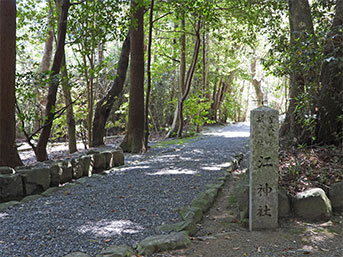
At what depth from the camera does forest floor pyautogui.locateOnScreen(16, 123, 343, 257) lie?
3293mm

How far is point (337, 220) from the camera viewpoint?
13.2ft

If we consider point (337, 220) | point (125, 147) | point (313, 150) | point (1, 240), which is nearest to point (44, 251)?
point (1, 240)

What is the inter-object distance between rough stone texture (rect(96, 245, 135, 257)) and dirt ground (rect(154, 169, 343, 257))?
33 centimetres

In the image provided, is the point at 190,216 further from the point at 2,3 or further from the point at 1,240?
the point at 2,3

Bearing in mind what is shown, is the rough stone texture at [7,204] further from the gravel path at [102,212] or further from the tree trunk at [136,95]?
the tree trunk at [136,95]

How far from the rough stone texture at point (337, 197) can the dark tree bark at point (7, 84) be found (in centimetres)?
540

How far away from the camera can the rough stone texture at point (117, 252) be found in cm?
290

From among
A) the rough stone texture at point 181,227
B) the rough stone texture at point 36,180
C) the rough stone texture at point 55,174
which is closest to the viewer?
the rough stone texture at point 181,227

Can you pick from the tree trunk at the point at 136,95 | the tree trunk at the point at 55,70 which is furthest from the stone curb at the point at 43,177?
the tree trunk at the point at 136,95

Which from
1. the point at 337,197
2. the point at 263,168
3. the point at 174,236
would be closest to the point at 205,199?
the point at 263,168

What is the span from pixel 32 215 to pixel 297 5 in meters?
6.83

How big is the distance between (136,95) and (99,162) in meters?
3.37

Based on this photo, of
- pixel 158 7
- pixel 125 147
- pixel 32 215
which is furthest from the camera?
pixel 158 7

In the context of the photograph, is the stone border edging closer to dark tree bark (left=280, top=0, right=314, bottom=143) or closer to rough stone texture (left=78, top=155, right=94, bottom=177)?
rough stone texture (left=78, top=155, right=94, bottom=177)
